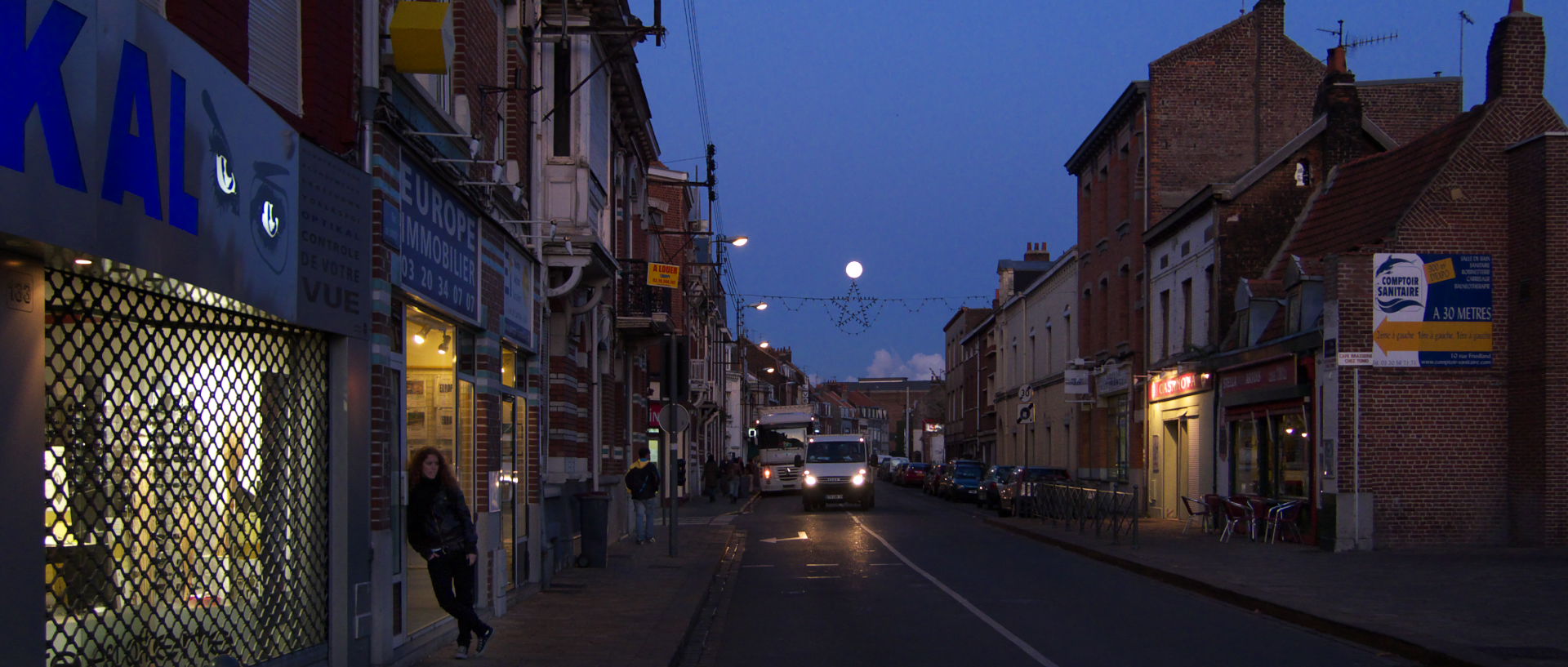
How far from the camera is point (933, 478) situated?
182 feet

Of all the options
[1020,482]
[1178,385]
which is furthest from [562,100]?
[1020,482]

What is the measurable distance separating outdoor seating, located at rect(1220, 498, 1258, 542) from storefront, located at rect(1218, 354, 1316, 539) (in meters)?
0.55

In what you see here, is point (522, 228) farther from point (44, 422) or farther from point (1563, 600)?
point (1563, 600)

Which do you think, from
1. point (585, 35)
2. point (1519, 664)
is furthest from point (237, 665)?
point (585, 35)

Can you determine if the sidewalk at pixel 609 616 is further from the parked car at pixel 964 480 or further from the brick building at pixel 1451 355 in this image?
the parked car at pixel 964 480

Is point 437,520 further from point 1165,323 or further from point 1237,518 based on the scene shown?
point 1165,323

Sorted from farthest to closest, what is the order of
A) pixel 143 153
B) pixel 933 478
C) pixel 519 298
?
pixel 933 478 → pixel 519 298 → pixel 143 153

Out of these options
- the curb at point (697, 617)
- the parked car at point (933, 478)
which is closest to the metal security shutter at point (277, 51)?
the curb at point (697, 617)

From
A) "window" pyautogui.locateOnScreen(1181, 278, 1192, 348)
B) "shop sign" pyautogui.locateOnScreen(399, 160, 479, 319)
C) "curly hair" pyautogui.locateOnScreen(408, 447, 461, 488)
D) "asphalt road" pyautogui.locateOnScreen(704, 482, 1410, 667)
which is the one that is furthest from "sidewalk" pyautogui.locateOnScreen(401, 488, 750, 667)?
"window" pyautogui.locateOnScreen(1181, 278, 1192, 348)

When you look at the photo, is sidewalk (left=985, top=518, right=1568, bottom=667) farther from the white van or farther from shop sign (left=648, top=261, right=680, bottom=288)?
the white van

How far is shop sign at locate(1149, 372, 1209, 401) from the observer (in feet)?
92.6

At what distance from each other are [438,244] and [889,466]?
7415cm

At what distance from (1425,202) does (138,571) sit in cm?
2034

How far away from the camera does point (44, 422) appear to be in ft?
17.5
